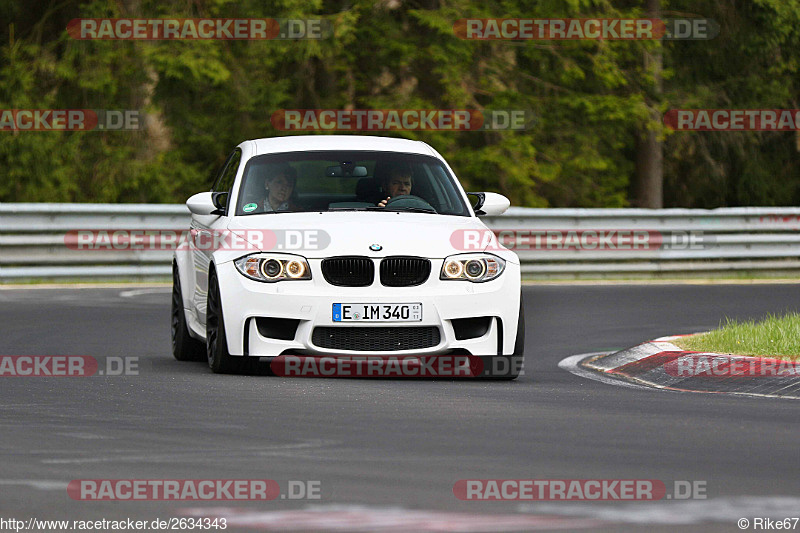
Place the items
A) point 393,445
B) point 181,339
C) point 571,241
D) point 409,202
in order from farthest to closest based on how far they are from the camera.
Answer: point 571,241 < point 181,339 < point 409,202 < point 393,445

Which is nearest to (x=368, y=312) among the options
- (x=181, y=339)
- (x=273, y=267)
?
(x=273, y=267)

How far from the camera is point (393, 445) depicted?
7.69m

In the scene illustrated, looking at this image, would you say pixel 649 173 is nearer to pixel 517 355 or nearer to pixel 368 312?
pixel 517 355

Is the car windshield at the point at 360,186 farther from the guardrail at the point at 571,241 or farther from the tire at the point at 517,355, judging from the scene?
the guardrail at the point at 571,241

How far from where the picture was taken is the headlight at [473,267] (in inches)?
423

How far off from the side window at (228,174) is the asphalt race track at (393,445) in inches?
53.5

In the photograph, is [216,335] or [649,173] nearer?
[216,335]

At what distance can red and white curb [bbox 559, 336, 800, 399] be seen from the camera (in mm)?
10773

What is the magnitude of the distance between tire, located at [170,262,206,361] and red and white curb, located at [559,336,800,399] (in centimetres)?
270

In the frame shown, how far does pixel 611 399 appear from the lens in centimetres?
989

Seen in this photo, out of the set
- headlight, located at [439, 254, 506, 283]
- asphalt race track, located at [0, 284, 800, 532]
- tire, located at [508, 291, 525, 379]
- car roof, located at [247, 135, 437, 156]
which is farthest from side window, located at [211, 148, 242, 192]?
tire, located at [508, 291, 525, 379]

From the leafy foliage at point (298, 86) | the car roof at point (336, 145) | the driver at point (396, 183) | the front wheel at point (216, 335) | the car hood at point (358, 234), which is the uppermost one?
the leafy foliage at point (298, 86)

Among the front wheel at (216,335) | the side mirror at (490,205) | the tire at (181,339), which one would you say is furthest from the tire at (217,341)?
the side mirror at (490,205)

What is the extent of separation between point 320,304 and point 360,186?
1662 millimetres
